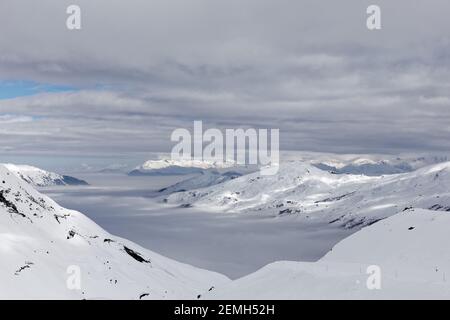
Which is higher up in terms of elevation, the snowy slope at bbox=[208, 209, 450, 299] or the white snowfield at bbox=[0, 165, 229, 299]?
the snowy slope at bbox=[208, 209, 450, 299]

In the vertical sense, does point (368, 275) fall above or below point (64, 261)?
above

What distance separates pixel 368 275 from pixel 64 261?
2835 inches

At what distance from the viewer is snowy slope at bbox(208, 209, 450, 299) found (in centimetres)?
3023

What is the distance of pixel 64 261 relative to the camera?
291ft

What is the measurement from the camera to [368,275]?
109 ft

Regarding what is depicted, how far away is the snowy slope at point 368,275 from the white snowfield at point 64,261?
1536 inches

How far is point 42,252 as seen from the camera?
8538 centimetres

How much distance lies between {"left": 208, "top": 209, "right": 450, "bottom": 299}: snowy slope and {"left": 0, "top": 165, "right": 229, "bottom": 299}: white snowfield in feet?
128

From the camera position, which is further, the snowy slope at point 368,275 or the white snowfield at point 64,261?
the white snowfield at point 64,261

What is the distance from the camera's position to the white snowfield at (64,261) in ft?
232

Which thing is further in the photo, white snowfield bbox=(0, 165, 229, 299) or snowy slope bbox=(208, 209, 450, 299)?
white snowfield bbox=(0, 165, 229, 299)

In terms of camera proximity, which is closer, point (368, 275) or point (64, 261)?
point (368, 275)
